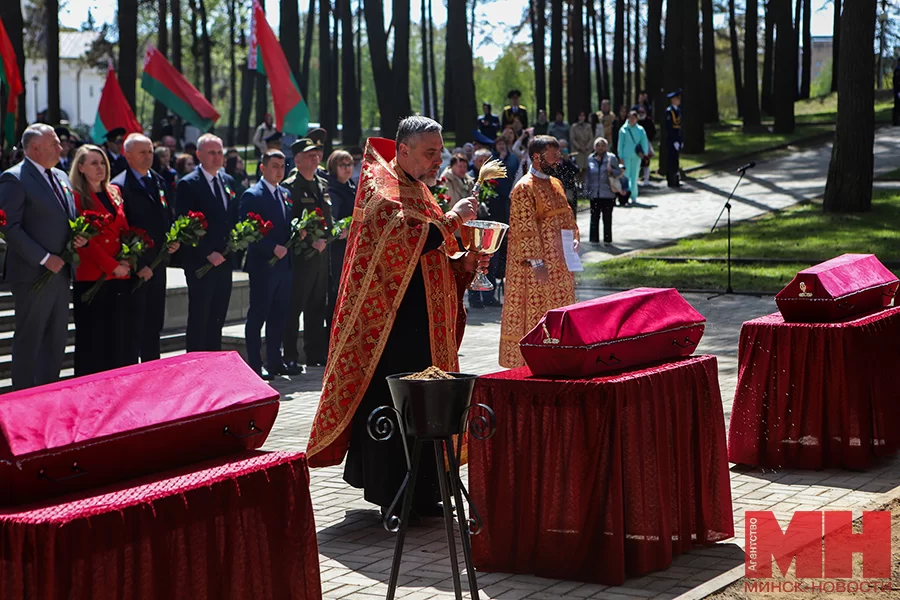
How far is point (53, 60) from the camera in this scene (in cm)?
2697

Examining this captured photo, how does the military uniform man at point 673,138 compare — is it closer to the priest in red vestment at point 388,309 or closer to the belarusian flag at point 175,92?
the belarusian flag at point 175,92

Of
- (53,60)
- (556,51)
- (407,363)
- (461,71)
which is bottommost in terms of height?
(407,363)

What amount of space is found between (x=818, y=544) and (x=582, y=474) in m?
1.29

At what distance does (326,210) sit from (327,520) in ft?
20.3

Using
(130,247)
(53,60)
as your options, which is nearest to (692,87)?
(53,60)

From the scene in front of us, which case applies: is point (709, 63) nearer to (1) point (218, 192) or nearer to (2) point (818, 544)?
(1) point (218, 192)

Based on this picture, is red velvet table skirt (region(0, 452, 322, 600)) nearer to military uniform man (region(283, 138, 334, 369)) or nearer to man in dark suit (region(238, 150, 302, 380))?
man in dark suit (region(238, 150, 302, 380))

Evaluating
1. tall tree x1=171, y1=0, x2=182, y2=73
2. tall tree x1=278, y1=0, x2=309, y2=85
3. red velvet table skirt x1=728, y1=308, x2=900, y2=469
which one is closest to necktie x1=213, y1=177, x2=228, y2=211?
red velvet table skirt x1=728, y1=308, x2=900, y2=469

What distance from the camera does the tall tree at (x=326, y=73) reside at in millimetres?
43219

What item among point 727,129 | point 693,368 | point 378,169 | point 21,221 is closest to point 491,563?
point 693,368

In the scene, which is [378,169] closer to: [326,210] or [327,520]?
[327,520]

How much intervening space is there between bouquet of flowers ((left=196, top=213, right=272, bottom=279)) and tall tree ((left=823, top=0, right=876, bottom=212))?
45.6 feet

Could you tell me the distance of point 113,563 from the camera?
12.4 ft

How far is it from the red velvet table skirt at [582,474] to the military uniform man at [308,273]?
22.2ft
